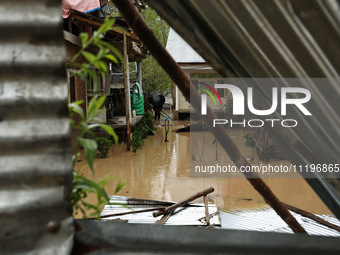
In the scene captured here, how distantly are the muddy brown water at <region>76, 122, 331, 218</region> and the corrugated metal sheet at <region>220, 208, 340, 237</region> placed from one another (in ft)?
6.21

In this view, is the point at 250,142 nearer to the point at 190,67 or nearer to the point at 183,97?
the point at 190,67

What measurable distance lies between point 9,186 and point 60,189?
13 cm

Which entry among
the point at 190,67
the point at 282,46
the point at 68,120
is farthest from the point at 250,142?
the point at 68,120

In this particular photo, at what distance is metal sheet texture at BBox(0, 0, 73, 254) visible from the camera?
0.92 m

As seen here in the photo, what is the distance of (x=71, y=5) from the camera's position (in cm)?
1083

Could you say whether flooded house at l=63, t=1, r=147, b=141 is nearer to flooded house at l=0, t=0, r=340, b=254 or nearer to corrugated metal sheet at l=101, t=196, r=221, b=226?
corrugated metal sheet at l=101, t=196, r=221, b=226

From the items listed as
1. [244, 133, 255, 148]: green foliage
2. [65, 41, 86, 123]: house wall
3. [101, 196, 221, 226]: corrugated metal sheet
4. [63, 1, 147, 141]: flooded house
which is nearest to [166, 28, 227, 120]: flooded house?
[63, 1, 147, 141]: flooded house

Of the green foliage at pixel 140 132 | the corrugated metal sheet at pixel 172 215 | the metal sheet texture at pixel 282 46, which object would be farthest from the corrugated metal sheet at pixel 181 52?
the metal sheet texture at pixel 282 46

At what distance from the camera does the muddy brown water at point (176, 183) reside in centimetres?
880

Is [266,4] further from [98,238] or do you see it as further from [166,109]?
[166,109]

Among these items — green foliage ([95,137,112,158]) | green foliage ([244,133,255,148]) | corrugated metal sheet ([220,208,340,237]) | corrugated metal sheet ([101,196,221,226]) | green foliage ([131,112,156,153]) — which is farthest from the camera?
green foliage ([244,133,255,148])

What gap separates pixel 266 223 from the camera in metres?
4.92

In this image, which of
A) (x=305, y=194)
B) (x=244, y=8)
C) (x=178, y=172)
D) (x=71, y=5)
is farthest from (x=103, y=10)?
(x=244, y=8)

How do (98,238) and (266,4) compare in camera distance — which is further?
(266,4)
